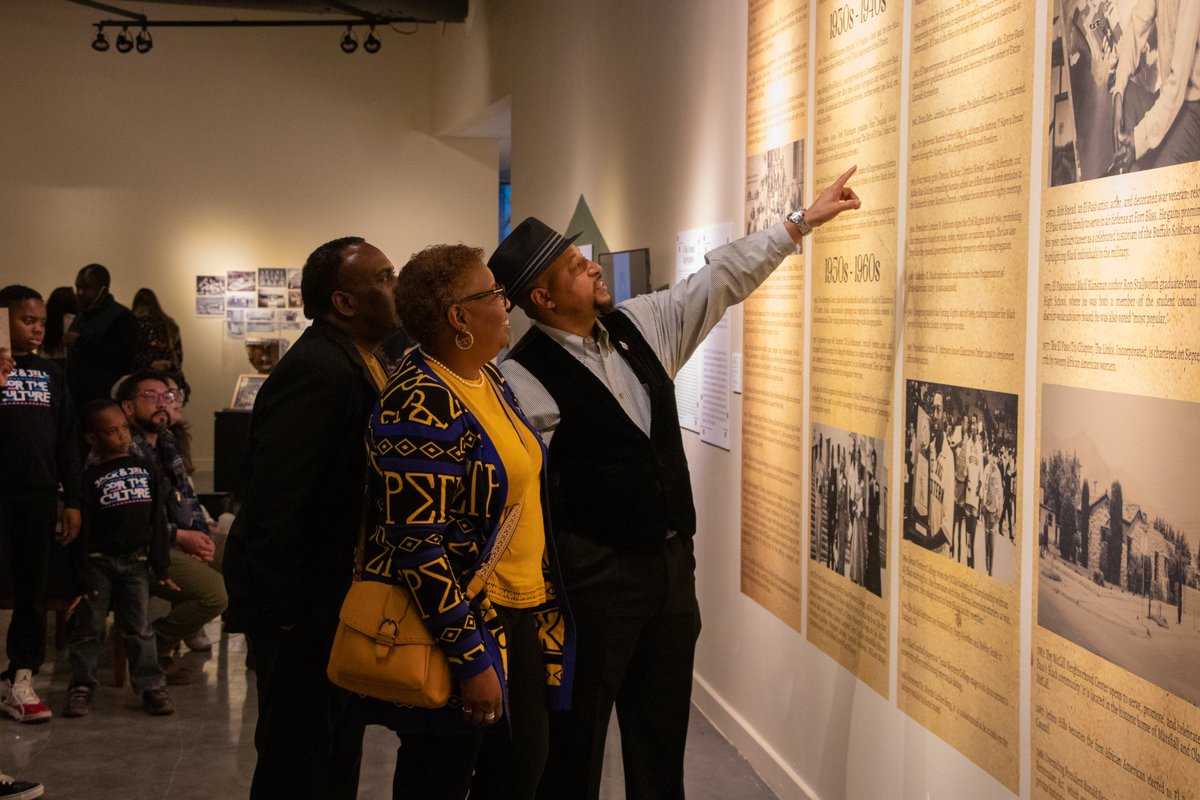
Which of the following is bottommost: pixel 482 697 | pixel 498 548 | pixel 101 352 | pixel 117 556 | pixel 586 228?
pixel 117 556

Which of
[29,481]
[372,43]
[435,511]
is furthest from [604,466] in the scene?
[372,43]

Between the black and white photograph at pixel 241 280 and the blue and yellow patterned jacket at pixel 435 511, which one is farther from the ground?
the black and white photograph at pixel 241 280

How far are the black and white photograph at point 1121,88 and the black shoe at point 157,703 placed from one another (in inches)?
160

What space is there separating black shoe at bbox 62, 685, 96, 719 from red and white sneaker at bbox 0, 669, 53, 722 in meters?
0.08

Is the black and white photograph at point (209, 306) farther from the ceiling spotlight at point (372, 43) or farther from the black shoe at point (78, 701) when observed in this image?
the black shoe at point (78, 701)

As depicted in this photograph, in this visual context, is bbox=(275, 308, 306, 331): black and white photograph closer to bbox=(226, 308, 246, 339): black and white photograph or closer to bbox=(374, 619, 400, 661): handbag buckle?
bbox=(226, 308, 246, 339): black and white photograph

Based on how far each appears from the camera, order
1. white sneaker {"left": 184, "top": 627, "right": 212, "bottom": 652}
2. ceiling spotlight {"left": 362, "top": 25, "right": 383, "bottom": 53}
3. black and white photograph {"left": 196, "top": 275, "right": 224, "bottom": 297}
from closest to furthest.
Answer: white sneaker {"left": 184, "top": 627, "right": 212, "bottom": 652} → ceiling spotlight {"left": 362, "top": 25, "right": 383, "bottom": 53} → black and white photograph {"left": 196, "top": 275, "right": 224, "bottom": 297}

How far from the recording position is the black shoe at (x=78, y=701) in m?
4.95

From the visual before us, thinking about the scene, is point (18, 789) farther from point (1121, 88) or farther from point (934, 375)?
point (1121, 88)

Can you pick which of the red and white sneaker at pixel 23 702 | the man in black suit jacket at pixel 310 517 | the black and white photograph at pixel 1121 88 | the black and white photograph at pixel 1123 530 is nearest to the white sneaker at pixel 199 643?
the red and white sneaker at pixel 23 702

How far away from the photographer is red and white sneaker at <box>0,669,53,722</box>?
15.9 feet

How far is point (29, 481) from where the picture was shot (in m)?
4.74

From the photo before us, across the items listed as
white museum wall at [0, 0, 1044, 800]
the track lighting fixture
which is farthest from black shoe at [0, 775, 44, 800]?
the track lighting fixture

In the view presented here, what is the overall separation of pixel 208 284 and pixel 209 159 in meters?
1.23
